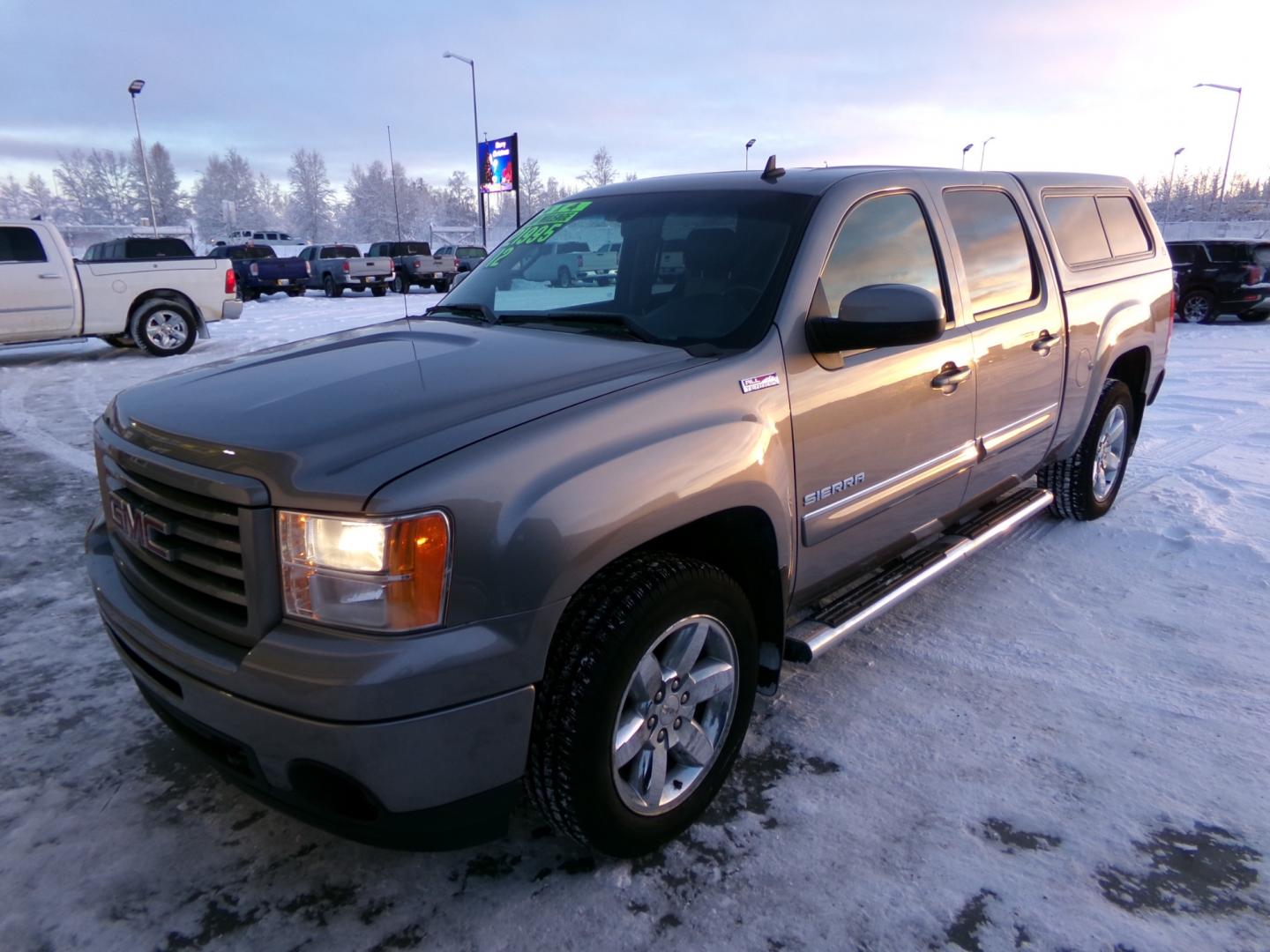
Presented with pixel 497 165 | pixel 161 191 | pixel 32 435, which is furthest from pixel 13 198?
pixel 32 435

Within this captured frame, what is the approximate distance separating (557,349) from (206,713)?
139 centimetres

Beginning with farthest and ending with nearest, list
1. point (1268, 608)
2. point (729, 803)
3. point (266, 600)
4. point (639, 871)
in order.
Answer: point (1268, 608) < point (729, 803) < point (639, 871) < point (266, 600)

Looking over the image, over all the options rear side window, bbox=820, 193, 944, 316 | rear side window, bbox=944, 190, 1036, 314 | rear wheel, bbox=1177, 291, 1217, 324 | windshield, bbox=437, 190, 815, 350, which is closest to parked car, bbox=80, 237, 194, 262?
windshield, bbox=437, 190, 815, 350

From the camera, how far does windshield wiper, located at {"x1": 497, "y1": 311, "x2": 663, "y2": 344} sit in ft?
9.16

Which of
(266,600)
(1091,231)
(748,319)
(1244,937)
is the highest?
(1091,231)

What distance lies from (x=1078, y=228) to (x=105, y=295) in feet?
39.3

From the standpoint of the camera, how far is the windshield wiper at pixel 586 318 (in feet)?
9.16

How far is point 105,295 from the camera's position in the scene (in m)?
11.5

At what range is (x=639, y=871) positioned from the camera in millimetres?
2307

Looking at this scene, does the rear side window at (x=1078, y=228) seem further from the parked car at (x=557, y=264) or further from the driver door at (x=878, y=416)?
the parked car at (x=557, y=264)

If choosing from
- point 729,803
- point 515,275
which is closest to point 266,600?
point 729,803

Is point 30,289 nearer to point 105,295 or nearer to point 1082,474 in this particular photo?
point 105,295

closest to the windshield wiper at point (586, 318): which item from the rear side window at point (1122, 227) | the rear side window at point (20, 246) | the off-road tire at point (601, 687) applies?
the off-road tire at point (601, 687)

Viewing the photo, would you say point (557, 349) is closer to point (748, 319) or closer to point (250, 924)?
point (748, 319)
